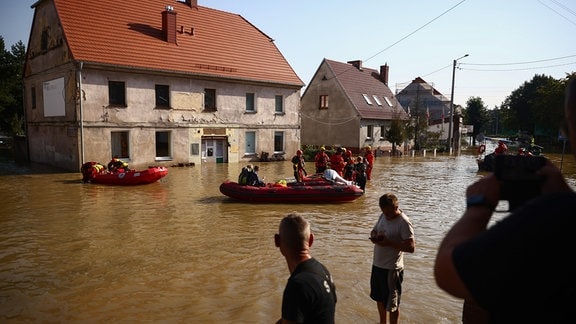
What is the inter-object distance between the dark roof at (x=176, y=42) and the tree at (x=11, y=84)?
17004mm

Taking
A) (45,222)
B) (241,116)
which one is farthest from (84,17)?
(45,222)

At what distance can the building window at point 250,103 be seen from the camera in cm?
2767

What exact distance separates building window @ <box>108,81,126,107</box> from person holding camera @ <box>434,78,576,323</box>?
75.3 ft

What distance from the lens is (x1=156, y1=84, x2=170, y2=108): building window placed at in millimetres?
23656

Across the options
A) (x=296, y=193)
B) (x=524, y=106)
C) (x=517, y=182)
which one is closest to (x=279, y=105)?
(x=296, y=193)

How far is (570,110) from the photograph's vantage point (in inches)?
57.3

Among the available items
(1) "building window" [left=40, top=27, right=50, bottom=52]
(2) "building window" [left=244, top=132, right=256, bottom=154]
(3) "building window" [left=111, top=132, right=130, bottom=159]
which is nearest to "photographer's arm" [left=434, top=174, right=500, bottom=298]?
(3) "building window" [left=111, top=132, right=130, bottom=159]

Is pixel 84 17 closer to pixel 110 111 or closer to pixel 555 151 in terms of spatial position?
pixel 110 111

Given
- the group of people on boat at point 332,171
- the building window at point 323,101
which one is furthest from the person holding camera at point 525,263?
the building window at point 323,101

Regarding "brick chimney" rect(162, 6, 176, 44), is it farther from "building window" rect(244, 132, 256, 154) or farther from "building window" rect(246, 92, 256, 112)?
"building window" rect(244, 132, 256, 154)

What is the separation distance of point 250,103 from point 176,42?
6.15m

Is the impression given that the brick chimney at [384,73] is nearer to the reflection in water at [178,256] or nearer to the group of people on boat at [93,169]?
the reflection in water at [178,256]

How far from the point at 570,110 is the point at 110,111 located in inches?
904

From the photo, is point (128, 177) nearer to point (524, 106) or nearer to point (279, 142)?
point (279, 142)
